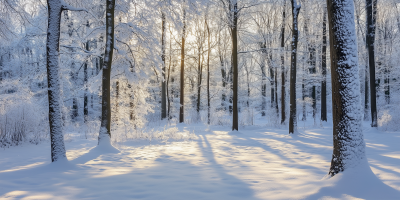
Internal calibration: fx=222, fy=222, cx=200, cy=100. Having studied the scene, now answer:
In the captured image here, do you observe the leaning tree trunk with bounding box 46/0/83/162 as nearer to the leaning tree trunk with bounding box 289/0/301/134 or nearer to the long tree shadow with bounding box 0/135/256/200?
the long tree shadow with bounding box 0/135/256/200

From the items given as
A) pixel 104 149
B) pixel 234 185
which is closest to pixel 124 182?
pixel 234 185

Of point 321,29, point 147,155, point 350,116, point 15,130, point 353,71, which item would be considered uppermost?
point 321,29

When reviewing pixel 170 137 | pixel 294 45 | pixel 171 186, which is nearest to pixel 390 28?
pixel 294 45

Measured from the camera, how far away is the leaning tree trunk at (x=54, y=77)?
5535 mm

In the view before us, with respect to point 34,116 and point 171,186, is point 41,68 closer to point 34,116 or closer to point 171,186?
point 34,116

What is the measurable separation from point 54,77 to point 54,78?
0.08 ft

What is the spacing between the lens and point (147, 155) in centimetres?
708

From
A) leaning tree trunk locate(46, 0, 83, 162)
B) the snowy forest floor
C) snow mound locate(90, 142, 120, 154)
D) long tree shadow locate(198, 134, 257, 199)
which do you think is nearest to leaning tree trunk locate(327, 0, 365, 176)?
the snowy forest floor

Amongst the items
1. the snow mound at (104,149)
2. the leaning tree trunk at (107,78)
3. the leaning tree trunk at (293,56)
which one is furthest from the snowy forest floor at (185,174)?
the leaning tree trunk at (293,56)

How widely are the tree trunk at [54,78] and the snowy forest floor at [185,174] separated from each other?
49cm

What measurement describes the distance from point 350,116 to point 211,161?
11.9ft

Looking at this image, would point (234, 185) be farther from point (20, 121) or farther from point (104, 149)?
point (20, 121)

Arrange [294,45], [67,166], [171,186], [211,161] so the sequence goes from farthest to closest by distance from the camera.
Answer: [294,45], [211,161], [67,166], [171,186]

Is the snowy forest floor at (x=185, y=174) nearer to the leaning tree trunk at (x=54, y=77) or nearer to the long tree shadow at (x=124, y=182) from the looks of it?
the long tree shadow at (x=124, y=182)
